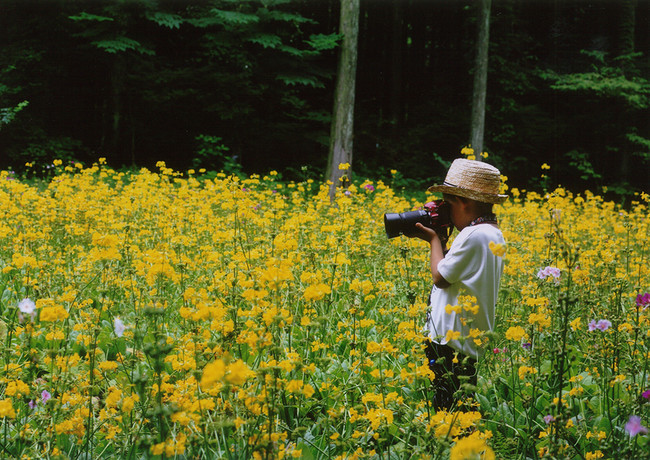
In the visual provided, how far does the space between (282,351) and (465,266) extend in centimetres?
102

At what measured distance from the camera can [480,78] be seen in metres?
12.4

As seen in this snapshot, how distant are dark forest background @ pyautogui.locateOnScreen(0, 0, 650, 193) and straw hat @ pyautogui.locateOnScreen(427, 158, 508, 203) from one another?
24.2ft

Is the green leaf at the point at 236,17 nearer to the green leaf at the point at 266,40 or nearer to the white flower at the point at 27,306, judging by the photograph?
the green leaf at the point at 266,40

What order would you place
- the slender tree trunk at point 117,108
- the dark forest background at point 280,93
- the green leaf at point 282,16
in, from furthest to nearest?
the slender tree trunk at point 117,108 < the dark forest background at point 280,93 < the green leaf at point 282,16

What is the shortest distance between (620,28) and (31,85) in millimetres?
14649

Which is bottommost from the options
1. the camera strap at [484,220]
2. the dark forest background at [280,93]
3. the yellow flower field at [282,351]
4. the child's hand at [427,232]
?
the yellow flower field at [282,351]

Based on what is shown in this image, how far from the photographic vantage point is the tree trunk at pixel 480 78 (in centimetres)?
1220

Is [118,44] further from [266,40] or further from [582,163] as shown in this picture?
[582,163]

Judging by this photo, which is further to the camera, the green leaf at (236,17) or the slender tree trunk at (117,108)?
the slender tree trunk at (117,108)

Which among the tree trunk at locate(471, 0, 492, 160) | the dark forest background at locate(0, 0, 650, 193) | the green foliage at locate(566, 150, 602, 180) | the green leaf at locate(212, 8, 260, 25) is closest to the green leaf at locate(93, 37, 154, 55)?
the dark forest background at locate(0, 0, 650, 193)

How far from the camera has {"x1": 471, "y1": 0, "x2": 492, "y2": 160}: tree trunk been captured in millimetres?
12203

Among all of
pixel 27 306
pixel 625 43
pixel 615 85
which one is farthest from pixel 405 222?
pixel 625 43

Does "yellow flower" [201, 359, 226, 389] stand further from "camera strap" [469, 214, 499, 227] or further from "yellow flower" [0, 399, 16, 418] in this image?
"camera strap" [469, 214, 499, 227]

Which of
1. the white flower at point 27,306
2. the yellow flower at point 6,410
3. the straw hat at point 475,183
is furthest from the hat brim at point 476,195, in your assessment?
the yellow flower at point 6,410
